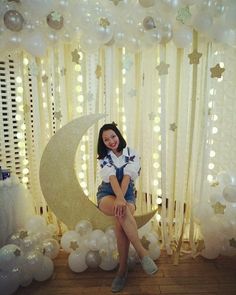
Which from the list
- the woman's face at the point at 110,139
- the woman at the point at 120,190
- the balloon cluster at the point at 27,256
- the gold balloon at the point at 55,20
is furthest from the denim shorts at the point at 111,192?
the gold balloon at the point at 55,20

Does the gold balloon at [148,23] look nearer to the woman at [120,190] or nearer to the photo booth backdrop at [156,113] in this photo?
the photo booth backdrop at [156,113]

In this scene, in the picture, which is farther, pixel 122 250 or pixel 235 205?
pixel 235 205

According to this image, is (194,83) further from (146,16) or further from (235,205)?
(235,205)

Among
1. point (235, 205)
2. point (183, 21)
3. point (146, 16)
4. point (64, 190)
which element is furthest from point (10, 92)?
point (235, 205)

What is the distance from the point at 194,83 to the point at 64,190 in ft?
4.70

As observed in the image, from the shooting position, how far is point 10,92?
2514mm

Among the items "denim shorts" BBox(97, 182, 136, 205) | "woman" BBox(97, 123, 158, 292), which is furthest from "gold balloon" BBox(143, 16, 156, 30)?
"denim shorts" BBox(97, 182, 136, 205)

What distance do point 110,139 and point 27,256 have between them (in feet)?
3.47

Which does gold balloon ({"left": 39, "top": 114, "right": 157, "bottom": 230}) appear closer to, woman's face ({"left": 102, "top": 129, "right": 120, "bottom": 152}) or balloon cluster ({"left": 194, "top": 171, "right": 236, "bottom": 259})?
woman's face ({"left": 102, "top": 129, "right": 120, "bottom": 152})

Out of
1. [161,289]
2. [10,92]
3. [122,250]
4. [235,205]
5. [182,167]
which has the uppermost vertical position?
[10,92]

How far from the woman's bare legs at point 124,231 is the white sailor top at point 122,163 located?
0.64 ft

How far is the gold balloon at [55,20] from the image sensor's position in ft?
6.44

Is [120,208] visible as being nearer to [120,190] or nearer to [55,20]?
[120,190]

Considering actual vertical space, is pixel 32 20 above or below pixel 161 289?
above
